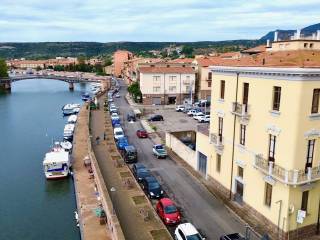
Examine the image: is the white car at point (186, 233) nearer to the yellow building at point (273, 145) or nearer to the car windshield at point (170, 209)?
the car windshield at point (170, 209)

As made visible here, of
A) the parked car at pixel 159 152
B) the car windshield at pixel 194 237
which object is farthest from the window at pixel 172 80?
the car windshield at pixel 194 237

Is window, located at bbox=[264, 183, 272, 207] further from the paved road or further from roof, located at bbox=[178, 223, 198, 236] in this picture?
roof, located at bbox=[178, 223, 198, 236]

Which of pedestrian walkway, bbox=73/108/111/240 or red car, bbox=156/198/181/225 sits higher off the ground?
red car, bbox=156/198/181/225

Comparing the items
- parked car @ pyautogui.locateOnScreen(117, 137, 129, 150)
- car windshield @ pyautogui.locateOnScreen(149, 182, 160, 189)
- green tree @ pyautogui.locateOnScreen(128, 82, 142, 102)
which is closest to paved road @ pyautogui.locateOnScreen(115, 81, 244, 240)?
car windshield @ pyautogui.locateOnScreen(149, 182, 160, 189)

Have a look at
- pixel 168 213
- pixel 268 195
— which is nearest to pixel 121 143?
pixel 168 213

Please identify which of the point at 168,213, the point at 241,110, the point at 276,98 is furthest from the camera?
the point at 241,110

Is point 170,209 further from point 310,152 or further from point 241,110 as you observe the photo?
point 310,152
